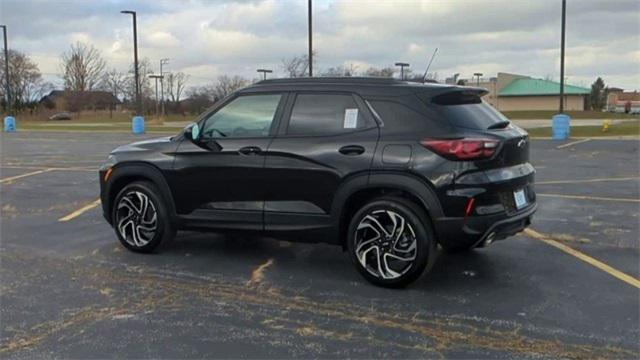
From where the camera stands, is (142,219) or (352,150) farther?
(142,219)

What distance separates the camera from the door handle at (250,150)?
5.45m

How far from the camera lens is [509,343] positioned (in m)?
3.88

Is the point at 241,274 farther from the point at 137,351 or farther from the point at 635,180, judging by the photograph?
the point at 635,180

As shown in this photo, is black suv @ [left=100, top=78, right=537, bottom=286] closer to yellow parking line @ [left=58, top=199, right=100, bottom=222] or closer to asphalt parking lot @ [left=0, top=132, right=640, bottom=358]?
asphalt parking lot @ [left=0, top=132, right=640, bottom=358]

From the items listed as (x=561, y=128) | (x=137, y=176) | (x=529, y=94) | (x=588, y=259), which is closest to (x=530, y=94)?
(x=529, y=94)

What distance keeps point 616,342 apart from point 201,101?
76.6 meters

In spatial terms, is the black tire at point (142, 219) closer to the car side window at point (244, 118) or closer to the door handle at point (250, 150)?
the car side window at point (244, 118)

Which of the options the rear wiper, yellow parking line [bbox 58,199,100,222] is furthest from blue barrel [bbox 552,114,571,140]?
the rear wiper

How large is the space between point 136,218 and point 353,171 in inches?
96.7

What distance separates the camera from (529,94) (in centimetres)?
9219

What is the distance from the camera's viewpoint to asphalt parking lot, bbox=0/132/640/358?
12.7ft

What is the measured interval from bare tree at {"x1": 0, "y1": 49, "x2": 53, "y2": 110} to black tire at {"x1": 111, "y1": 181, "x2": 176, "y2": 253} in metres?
72.7

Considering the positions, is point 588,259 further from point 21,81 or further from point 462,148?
point 21,81

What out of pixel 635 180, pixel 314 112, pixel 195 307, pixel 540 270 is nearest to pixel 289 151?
pixel 314 112
